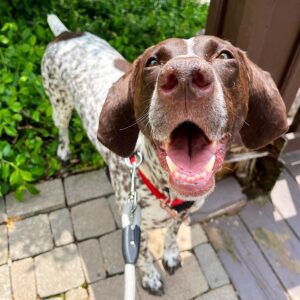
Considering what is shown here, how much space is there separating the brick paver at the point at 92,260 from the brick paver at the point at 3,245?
1.93ft

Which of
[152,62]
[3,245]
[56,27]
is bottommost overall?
[3,245]

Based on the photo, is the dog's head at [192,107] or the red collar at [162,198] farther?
the red collar at [162,198]

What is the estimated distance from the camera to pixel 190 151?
161cm

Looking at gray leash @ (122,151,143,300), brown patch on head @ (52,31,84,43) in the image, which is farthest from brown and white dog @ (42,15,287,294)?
gray leash @ (122,151,143,300)

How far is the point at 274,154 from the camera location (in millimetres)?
2988

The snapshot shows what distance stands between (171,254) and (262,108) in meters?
1.36

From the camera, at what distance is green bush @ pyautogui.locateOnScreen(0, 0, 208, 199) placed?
330 centimetres

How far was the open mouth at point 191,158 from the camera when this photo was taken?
1.54m

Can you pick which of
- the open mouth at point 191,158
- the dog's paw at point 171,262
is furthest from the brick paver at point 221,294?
the open mouth at point 191,158

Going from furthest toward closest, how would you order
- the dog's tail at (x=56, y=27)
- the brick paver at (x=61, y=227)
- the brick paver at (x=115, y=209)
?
the dog's tail at (x=56, y=27), the brick paver at (x=115, y=209), the brick paver at (x=61, y=227)

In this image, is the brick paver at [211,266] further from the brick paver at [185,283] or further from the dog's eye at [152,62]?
the dog's eye at [152,62]

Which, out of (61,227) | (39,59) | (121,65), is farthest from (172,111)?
(39,59)

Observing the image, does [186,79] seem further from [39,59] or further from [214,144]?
[39,59]

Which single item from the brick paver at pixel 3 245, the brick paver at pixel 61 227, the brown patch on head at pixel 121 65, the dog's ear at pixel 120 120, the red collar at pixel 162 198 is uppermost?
the dog's ear at pixel 120 120
